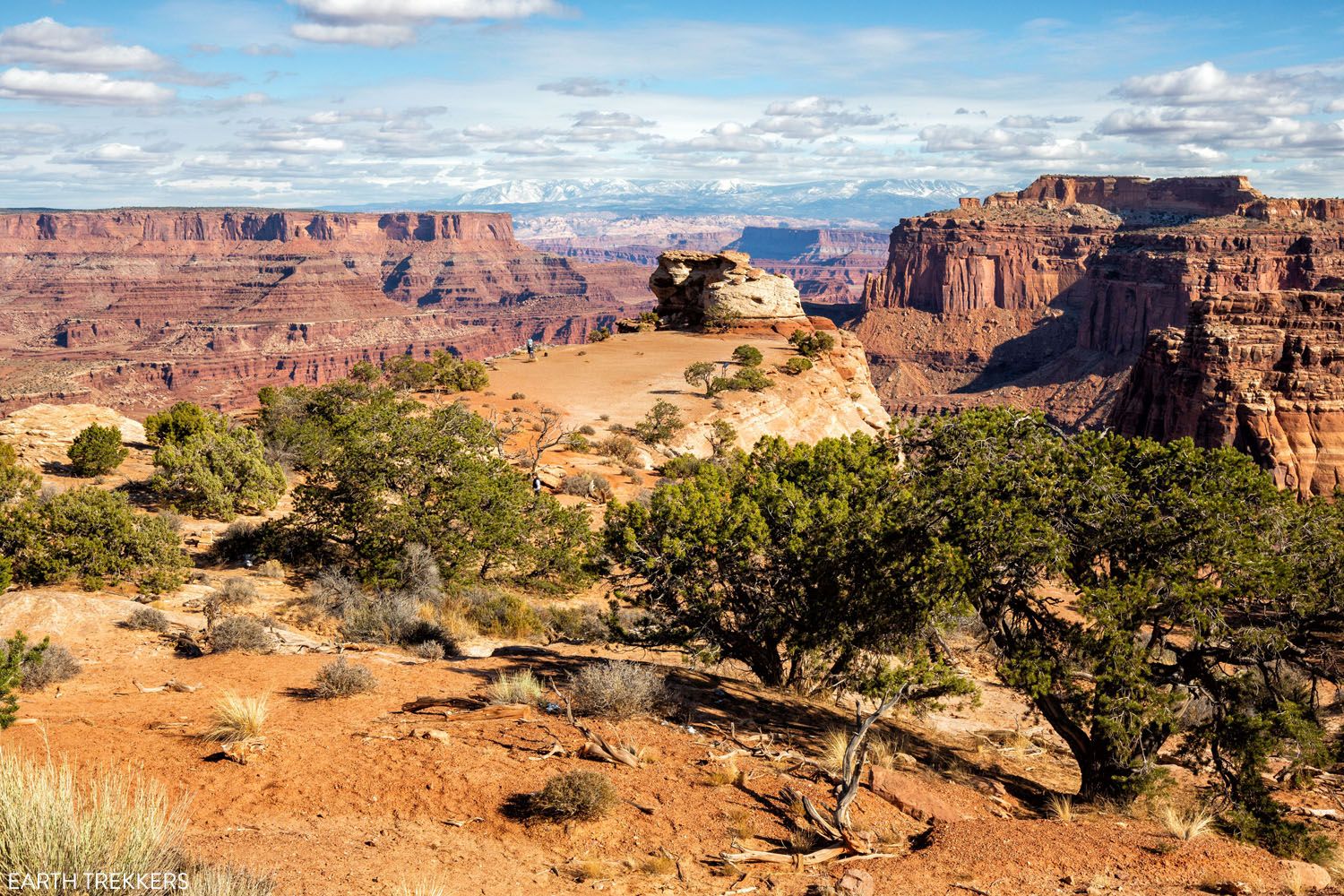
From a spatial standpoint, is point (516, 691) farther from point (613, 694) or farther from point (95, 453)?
point (95, 453)

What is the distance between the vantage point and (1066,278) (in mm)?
161875

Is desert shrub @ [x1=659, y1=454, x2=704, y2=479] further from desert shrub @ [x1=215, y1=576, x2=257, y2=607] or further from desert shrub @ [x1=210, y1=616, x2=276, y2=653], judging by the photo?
desert shrub @ [x1=210, y1=616, x2=276, y2=653]

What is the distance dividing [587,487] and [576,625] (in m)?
12.7

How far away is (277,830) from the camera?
28.0 ft

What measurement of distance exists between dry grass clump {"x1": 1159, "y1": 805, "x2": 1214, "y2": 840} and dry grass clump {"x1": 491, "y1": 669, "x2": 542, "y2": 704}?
8.26 metres

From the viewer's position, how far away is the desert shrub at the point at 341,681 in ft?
40.3

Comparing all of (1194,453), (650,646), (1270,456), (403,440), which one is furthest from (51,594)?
(1270,456)

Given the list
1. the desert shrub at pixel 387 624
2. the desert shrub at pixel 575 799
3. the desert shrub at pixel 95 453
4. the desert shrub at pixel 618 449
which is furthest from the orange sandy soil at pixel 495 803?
the desert shrub at pixel 618 449

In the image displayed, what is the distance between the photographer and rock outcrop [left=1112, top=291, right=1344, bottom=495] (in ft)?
194

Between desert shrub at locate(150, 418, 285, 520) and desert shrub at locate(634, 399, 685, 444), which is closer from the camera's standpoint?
desert shrub at locate(150, 418, 285, 520)

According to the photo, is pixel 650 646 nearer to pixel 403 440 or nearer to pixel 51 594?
pixel 403 440

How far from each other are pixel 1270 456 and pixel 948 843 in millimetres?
62149

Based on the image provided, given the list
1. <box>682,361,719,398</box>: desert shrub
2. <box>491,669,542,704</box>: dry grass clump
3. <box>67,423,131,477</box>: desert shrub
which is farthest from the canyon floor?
<box>682,361,719,398</box>: desert shrub

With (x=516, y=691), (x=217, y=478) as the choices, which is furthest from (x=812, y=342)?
(x=516, y=691)
